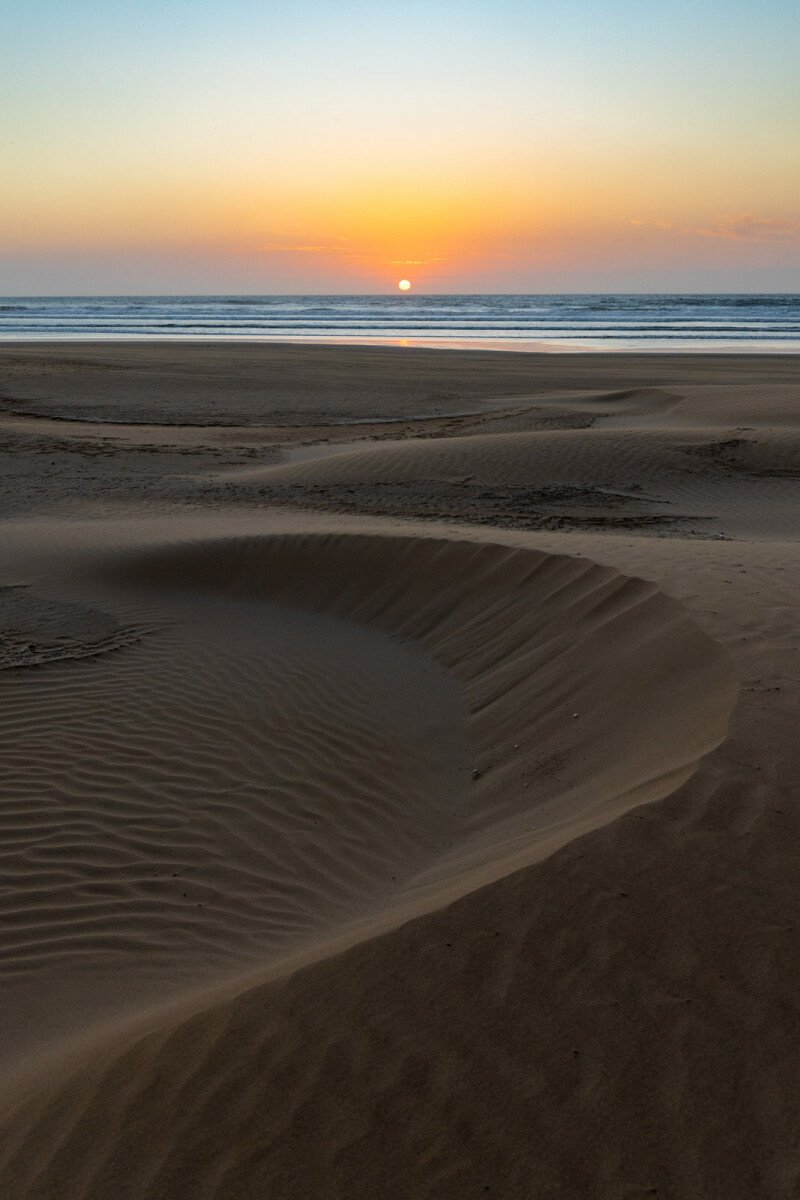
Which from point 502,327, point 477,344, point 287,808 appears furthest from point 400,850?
point 502,327

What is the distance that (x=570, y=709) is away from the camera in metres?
5.43

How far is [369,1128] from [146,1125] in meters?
0.66

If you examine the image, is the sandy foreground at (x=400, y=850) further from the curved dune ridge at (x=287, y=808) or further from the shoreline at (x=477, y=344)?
the shoreline at (x=477, y=344)

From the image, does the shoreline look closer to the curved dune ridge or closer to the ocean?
the ocean

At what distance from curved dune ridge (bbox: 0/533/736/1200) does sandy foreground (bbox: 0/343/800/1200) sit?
0.02m

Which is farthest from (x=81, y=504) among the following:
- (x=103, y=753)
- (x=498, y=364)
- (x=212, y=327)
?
(x=212, y=327)

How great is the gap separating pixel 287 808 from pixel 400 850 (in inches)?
31.4

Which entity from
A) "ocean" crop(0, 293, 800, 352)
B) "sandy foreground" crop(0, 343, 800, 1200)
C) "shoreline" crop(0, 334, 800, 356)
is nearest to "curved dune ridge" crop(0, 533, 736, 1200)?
"sandy foreground" crop(0, 343, 800, 1200)

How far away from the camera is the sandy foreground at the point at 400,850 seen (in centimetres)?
250

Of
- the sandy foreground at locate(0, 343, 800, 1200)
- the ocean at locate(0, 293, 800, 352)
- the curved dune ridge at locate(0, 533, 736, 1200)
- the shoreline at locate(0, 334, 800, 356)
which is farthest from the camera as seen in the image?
the ocean at locate(0, 293, 800, 352)

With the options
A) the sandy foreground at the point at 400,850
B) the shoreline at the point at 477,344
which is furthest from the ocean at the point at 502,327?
the sandy foreground at the point at 400,850

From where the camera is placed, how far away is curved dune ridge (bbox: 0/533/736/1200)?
2.63 metres

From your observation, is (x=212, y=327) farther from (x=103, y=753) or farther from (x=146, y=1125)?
(x=146, y=1125)

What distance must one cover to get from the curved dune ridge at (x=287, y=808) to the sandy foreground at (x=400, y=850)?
19 mm
